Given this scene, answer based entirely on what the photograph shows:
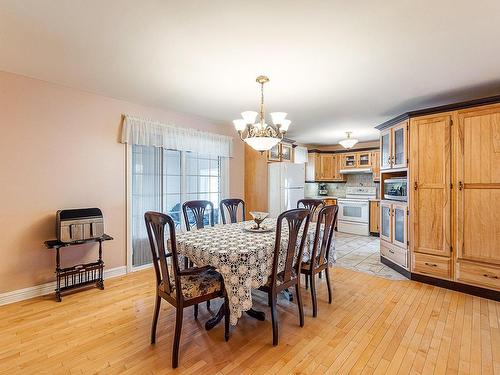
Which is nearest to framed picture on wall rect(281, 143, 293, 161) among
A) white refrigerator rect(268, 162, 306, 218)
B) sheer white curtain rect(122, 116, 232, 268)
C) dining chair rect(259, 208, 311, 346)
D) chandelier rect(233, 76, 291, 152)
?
white refrigerator rect(268, 162, 306, 218)

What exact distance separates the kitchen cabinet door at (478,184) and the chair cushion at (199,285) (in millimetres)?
2929

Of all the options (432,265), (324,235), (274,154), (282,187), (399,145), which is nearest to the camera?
(324,235)

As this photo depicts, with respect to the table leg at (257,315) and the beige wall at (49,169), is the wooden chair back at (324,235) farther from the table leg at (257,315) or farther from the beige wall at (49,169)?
the beige wall at (49,169)

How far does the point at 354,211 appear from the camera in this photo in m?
6.33

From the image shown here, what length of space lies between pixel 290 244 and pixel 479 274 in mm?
2450

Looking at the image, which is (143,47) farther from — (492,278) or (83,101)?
(492,278)

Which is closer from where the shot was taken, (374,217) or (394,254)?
(394,254)

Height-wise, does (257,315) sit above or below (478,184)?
below

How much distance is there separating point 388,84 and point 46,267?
14.4 ft

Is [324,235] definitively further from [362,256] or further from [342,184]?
[342,184]

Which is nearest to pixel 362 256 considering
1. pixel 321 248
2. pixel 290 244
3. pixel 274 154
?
pixel 321 248

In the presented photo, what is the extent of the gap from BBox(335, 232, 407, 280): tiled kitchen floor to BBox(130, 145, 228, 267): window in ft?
7.86

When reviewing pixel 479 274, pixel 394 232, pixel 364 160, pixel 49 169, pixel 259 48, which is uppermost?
pixel 259 48

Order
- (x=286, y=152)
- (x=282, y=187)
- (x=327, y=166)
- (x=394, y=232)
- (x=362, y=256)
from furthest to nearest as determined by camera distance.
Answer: (x=327, y=166) < (x=286, y=152) < (x=282, y=187) < (x=362, y=256) < (x=394, y=232)
